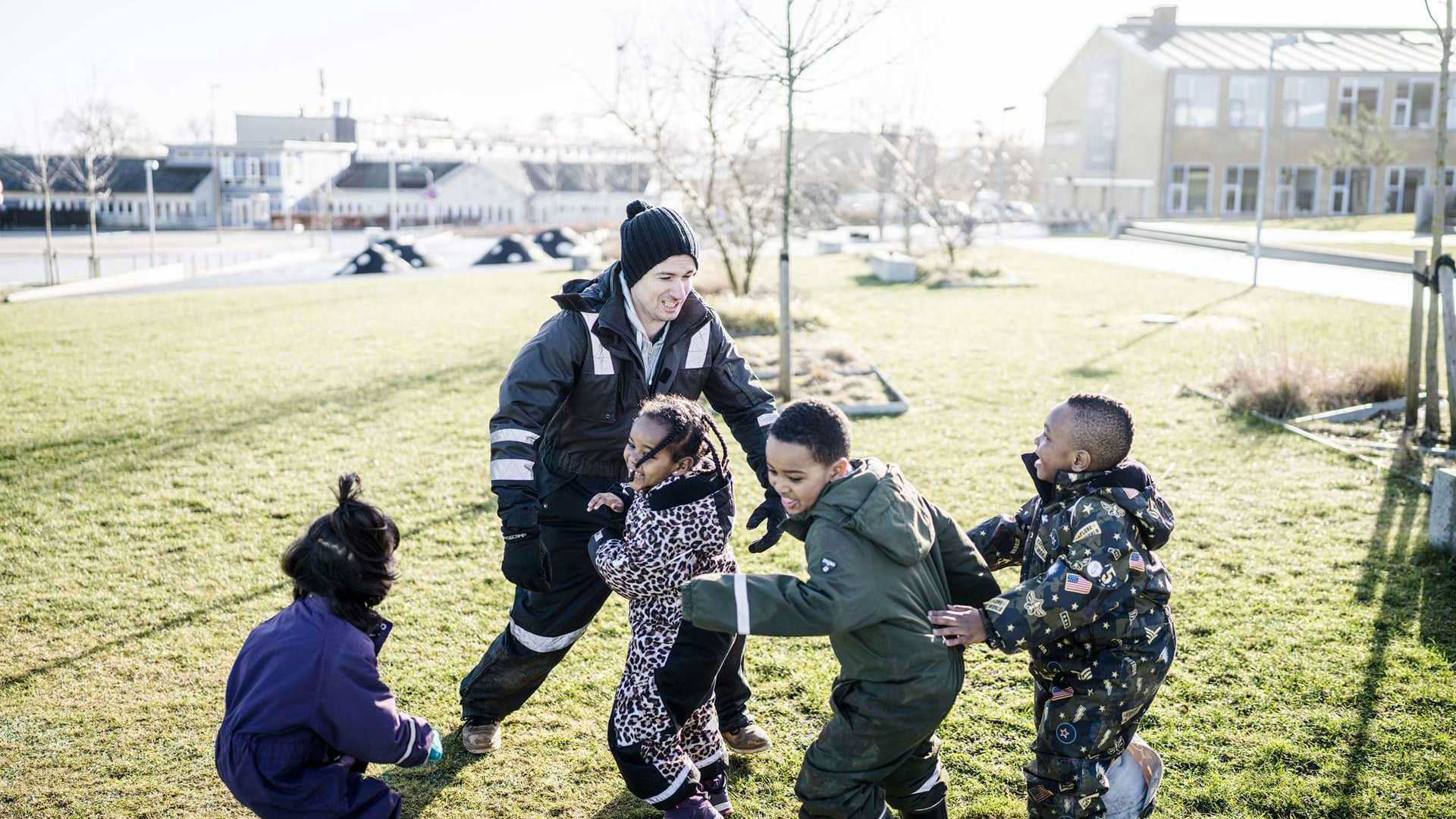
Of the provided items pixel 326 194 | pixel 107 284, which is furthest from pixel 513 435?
pixel 326 194

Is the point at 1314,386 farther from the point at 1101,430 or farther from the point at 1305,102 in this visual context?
the point at 1305,102

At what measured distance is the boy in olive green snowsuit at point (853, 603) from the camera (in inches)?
107

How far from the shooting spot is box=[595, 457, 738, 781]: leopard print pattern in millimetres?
3193

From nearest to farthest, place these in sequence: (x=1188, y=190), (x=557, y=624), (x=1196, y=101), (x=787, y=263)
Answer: (x=557, y=624), (x=787, y=263), (x=1196, y=101), (x=1188, y=190)

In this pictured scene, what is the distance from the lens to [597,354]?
3689 millimetres

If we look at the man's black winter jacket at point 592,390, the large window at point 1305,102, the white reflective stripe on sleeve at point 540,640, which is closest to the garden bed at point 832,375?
the man's black winter jacket at point 592,390

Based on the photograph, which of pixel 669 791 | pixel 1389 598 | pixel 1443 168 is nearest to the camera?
pixel 669 791

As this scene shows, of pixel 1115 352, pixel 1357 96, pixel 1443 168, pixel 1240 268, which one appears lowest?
pixel 1115 352

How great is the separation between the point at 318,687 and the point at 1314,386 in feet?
30.7

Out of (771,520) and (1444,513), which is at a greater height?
(771,520)

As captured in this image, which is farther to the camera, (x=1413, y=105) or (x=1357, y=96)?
(x=1413, y=105)

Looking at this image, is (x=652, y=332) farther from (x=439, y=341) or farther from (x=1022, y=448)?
(x=439, y=341)

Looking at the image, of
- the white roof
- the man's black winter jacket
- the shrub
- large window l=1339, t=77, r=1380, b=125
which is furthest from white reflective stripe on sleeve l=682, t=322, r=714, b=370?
large window l=1339, t=77, r=1380, b=125

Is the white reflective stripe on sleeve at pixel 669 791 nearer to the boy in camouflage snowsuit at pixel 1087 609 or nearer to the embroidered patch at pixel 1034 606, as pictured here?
the boy in camouflage snowsuit at pixel 1087 609
